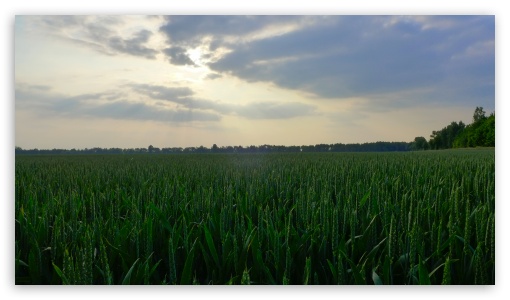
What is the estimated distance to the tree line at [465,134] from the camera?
284 cm

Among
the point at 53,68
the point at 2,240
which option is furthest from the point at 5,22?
the point at 2,240

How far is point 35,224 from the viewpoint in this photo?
227 centimetres

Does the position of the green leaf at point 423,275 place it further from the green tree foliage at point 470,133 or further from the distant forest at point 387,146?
the distant forest at point 387,146

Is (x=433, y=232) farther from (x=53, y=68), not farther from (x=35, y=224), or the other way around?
(x=53, y=68)

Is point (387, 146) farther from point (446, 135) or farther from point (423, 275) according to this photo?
point (423, 275)

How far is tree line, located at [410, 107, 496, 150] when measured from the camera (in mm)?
2838

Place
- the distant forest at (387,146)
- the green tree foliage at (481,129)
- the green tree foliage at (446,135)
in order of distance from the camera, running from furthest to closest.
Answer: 1. the green tree foliage at (446,135)
2. the distant forest at (387,146)
3. the green tree foliage at (481,129)

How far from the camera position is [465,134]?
3150 millimetres

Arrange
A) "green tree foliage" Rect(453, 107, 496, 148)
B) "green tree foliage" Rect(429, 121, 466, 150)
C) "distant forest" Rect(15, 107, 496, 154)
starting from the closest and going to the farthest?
"green tree foliage" Rect(453, 107, 496, 148) < "distant forest" Rect(15, 107, 496, 154) < "green tree foliage" Rect(429, 121, 466, 150)

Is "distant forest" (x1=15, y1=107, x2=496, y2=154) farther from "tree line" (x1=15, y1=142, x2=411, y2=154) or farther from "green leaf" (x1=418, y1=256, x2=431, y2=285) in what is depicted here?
"green leaf" (x1=418, y1=256, x2=431, y2=285)

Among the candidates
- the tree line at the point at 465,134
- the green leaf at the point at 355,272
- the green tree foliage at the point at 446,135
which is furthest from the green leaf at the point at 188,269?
the green tree foliage at the point at 446,135

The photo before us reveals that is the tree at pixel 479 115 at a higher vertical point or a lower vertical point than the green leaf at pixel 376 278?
higher

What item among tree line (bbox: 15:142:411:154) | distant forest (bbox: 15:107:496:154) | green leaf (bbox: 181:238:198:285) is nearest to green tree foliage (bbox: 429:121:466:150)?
distant forest (bbox: 15:107:496:154)

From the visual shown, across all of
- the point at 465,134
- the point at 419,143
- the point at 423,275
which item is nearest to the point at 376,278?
the point at 423,275
